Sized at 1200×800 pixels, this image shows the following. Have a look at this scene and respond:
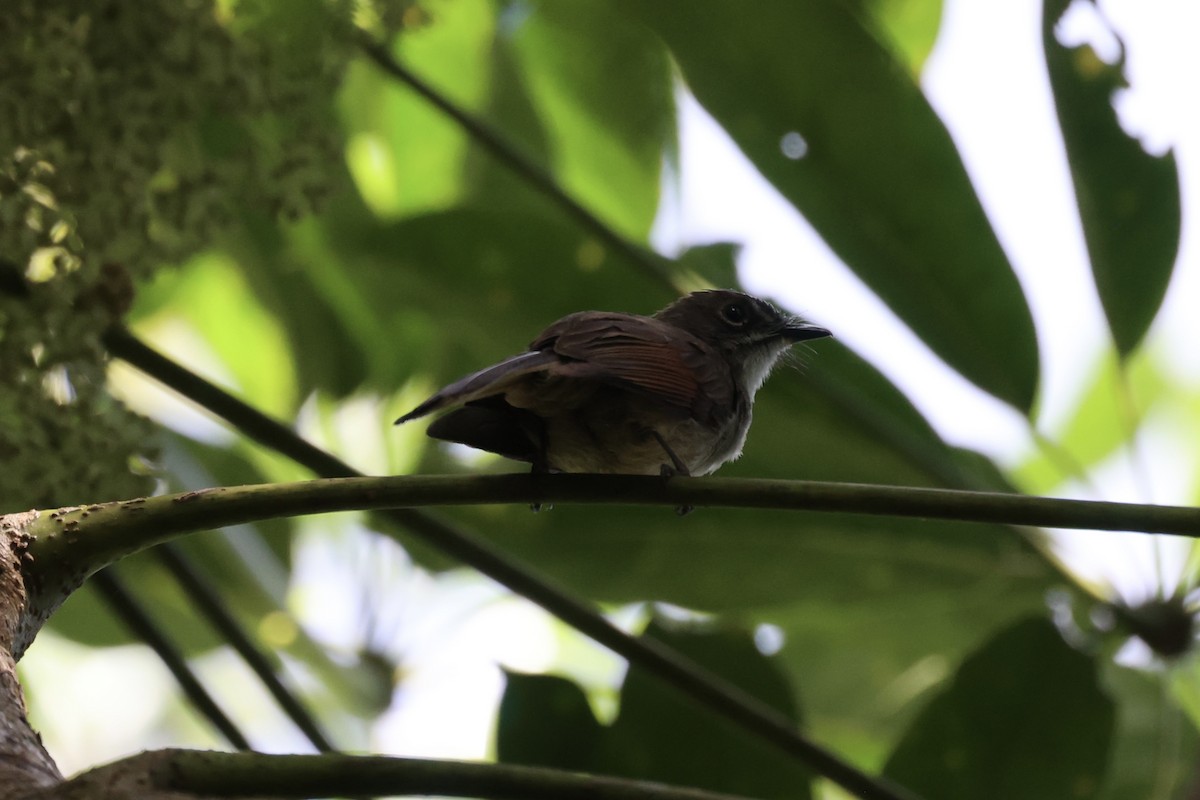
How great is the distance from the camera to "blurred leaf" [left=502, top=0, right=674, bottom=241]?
130 inches

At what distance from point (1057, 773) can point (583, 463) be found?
1127mm

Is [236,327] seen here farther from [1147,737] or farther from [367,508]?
[1147,737]

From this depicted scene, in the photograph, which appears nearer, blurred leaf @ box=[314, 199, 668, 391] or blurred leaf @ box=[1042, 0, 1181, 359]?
→ blurred leaf @ box=[1042, 0, 1181, 359]

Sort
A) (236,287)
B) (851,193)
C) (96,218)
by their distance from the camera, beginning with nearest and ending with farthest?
(96,218)
(851,193)
(236,287)

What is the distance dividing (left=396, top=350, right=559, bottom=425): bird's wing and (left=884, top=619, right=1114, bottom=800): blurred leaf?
108 cm

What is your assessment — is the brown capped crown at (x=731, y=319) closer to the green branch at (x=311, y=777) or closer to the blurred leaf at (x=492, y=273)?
the blurred leaf at (x=492, y=273)

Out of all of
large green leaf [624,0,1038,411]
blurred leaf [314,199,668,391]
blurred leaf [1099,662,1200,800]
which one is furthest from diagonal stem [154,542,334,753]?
blurred leaf [1099,662,1200,800]

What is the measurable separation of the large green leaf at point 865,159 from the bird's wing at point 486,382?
0.97m

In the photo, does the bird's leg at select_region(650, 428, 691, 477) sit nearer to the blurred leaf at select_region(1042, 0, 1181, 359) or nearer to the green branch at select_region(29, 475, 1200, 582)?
the green branch at select_region(29, 475, 1200, 582)

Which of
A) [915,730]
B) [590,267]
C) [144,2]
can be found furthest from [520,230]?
[915,730]

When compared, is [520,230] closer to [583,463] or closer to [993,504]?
[583,463]

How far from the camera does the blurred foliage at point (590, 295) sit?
6.92 ft

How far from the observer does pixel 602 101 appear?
3.39 m

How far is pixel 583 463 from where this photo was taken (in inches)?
92.6
